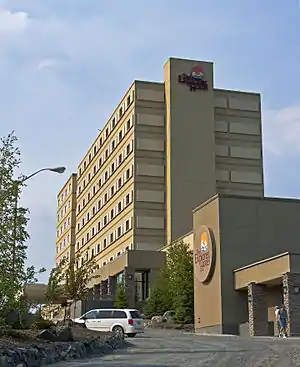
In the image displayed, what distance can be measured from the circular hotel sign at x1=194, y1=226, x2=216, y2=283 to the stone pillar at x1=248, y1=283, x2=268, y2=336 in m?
4.54

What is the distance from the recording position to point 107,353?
24719mm

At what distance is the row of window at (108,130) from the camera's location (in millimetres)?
81438

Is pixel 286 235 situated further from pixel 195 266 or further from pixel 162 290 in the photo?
pixel 162 290

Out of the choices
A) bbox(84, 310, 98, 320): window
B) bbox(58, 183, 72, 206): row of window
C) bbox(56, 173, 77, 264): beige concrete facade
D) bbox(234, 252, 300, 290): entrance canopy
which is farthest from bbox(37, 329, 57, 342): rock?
bbox(58, 183, 72, 206): row of window

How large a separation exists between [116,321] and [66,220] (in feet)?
250

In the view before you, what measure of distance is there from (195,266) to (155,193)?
26852 millimetres

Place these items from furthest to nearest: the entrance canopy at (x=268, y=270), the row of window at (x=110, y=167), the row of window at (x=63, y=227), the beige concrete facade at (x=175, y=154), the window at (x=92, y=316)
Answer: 1. the row of window at (x=63, y=227)
2. the row of window at (x=110, y=167)
3. the beige concrete facade at (x=175, y=154)
4. the window at (x=92, y=316)
5. the entrance canopy at (x=268, y=270)

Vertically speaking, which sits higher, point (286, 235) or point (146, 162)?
point (146, 162)

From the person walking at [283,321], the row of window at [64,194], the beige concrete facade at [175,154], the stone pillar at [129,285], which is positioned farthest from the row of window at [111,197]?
the person walking at [283,321]

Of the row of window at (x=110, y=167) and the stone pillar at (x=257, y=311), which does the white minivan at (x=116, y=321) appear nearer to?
the stone pillar at (x=257, y=311)

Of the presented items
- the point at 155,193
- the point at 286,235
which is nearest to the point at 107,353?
the point at 286,235

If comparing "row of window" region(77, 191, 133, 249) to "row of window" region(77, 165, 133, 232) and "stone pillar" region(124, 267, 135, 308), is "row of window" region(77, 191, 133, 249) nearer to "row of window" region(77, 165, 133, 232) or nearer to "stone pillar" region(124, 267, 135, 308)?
"row of window" region(77, 165, 133, 232)

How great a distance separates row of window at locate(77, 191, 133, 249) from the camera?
259 ft

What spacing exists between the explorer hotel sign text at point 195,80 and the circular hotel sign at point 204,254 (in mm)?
31980
